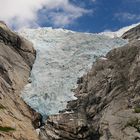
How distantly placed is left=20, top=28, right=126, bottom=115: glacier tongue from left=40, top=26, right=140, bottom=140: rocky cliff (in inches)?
90.0

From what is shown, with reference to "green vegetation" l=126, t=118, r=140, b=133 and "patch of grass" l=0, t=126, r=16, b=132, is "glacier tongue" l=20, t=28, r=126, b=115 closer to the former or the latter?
"patch of grass" l=0, t=126, r=16, b=132

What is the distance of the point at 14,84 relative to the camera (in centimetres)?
6284

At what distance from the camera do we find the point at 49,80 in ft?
221

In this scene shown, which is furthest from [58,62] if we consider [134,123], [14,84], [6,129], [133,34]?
[134,123]

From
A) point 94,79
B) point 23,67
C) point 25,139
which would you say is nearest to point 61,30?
point 23,67

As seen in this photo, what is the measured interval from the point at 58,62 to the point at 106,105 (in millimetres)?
18005

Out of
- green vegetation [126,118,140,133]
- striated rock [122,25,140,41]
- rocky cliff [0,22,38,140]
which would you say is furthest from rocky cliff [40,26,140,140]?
striated rock [122,25,140,41]

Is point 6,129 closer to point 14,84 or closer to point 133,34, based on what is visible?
point 14,84

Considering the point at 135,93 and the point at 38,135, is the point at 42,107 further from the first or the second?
the point at 135,93

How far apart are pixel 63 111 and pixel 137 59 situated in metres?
12.4

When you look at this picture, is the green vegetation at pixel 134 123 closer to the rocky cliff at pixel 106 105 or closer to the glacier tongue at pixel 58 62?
the rocky cliff at pixel 106 105

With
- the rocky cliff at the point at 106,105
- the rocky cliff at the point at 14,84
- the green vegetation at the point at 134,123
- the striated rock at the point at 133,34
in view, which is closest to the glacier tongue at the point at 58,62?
the rocky cliff at the point at 14,84

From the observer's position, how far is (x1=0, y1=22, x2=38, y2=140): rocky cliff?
172 ft

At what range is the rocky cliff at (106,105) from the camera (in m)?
52.4
